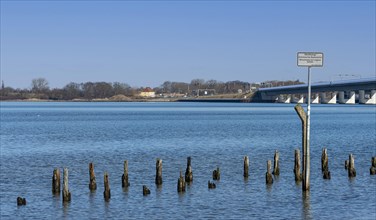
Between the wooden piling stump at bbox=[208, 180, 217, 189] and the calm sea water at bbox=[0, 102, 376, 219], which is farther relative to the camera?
the wooden piling stump at bbox=[208, 180, 217, 189]

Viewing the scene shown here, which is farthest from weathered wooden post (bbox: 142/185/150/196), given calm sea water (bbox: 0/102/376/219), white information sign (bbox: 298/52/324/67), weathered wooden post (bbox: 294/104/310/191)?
white information sign (bbox: 298/52/324/67)

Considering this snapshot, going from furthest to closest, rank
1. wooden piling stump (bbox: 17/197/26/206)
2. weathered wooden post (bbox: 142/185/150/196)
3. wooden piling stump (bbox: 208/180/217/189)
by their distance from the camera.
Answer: wooden piling stump (bbox: 208/180/217/189) → weathered wooden post (bbox: 142/185/150/196) → wooden piling stump (bbox: 17/197/26/206)

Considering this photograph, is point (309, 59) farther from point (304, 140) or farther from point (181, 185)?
point (181, 185)

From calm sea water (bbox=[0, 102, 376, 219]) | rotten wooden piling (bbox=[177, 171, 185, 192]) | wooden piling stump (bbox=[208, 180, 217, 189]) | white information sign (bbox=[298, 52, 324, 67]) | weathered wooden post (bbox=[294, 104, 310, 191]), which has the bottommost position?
calm sea water (bbox=[0, 102, 376, 219])

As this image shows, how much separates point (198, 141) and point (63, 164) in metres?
26.0

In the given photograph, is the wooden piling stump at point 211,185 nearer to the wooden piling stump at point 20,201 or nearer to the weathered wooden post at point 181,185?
the weathered wooden post at point 181,185

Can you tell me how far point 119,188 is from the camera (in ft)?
125

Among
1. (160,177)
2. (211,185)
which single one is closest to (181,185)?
(211,185)

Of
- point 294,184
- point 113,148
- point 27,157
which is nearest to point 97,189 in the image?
point 294,184

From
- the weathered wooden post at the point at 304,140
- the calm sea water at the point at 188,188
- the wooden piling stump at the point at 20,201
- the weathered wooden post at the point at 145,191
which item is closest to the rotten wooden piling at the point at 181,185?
the calm sea water at the point at 188,188

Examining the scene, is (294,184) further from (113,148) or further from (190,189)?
(113,148)

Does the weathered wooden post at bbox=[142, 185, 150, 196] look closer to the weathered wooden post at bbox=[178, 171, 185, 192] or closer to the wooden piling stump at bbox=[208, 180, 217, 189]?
the weathered wooden post at bbox=[178, 171, 185, 192]

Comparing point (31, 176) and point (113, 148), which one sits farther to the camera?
point (113, 148)

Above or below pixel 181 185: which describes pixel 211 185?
below
